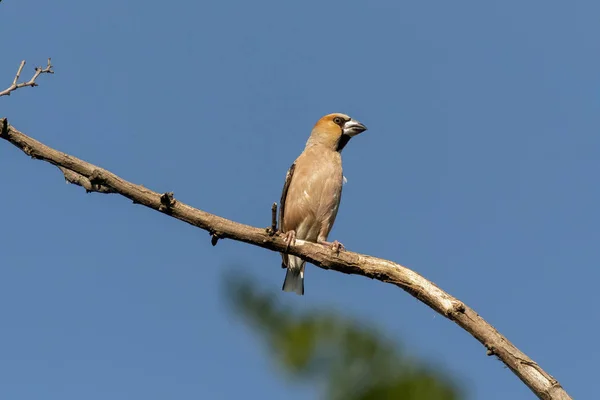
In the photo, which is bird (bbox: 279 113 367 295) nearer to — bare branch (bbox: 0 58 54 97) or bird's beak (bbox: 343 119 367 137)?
bird's beak (bbox: 343 119 367 137)

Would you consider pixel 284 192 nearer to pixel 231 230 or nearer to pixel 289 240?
pixel 289 240

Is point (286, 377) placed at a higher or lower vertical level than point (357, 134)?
lower

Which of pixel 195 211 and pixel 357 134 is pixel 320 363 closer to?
pixel 195 211

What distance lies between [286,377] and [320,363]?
0.27 m

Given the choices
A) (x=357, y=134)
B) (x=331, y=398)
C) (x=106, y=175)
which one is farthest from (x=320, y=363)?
(x=357, y=134)

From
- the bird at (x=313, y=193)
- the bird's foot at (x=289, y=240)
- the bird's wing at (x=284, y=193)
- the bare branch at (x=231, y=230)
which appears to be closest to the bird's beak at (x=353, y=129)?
the bird at (x=313, y=193)

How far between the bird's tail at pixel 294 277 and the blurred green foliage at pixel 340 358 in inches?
134

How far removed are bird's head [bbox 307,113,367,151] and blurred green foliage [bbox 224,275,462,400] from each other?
4.13 m

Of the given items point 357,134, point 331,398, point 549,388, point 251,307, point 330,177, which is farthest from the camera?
point 357,134

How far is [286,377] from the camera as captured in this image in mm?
5820

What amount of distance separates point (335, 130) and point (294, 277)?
1970mm

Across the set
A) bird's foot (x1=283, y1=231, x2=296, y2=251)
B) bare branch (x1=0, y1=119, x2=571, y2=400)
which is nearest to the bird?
bird's foot (x1=283, y1=231, x2=296, y2=251)

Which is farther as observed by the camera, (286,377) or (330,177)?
(330,177)

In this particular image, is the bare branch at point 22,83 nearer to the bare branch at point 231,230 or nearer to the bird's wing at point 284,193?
the bare branch at point 231,230
